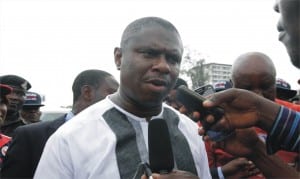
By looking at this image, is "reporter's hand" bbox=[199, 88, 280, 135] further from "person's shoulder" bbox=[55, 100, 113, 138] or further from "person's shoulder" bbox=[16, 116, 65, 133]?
"person's shoulder" bbox=[16, 116, 65, 133]

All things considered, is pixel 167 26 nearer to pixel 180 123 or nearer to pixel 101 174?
pixel 180 123

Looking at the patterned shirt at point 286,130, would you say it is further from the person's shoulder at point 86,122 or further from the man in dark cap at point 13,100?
the man in dark cap at point 13,100

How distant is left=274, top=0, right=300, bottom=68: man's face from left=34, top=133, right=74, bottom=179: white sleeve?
3.95ft

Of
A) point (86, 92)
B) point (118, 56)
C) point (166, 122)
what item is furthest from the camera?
point (86, 92)

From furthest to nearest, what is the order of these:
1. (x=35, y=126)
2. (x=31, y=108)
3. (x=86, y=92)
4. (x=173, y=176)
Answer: (x=31, y=108) → (x=86, y=92) → (x=35, y=126) → (x=173, y=176)

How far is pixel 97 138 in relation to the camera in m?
2.21

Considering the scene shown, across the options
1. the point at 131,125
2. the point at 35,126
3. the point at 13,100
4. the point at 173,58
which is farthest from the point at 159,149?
the point at 13,100

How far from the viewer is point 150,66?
2.35 metres

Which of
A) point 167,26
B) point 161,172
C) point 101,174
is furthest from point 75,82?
point 161,172

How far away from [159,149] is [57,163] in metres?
0.58

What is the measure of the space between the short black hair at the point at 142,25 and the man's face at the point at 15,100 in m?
3.37

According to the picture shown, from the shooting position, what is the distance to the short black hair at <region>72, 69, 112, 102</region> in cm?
442

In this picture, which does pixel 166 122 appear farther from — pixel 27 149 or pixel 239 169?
pixel 27 149

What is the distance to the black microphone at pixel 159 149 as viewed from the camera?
5.89 ft
